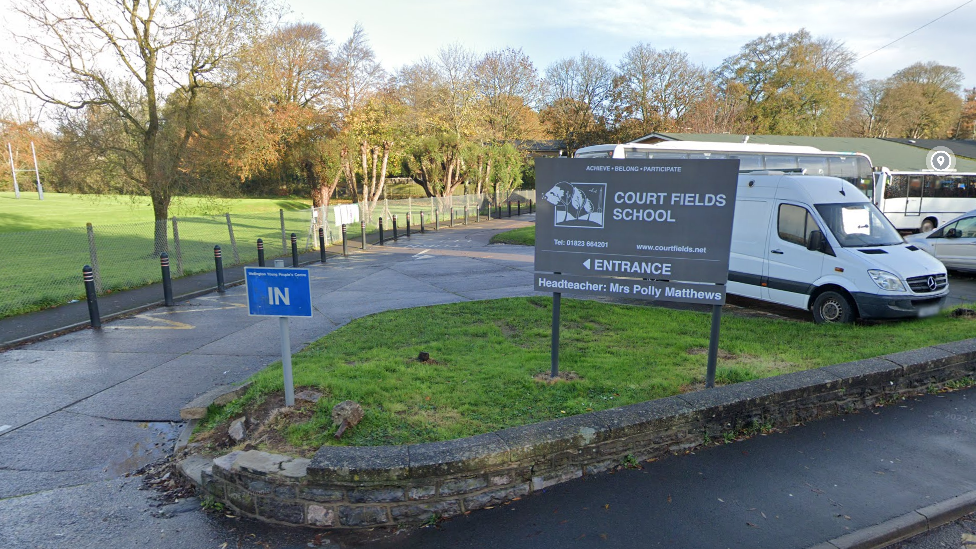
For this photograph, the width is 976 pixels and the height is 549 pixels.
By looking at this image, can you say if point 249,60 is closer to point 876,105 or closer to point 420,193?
point 420,193

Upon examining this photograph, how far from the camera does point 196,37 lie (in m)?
17.0

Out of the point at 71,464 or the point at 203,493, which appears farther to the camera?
the point at 71,464

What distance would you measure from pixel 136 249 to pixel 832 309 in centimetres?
2378

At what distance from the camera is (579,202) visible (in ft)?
18.2

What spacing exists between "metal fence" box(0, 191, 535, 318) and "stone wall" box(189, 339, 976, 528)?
32.7ft

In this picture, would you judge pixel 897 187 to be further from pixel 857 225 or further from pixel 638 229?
pixel 638 229

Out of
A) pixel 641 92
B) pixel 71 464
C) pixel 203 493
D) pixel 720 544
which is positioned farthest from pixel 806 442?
pixel 641 92

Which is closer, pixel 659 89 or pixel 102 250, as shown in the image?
pixel 102 250

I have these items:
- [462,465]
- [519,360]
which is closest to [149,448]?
[462,465]

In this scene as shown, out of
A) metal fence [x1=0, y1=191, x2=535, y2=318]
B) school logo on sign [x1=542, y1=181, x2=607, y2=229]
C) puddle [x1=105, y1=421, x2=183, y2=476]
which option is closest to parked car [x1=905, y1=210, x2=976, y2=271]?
school logo on sign [x1=542, y1=181, x2=607, y2=229]

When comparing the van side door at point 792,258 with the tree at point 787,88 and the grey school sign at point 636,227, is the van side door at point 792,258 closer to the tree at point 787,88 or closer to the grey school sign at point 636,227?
the grey school sign at point 636,227

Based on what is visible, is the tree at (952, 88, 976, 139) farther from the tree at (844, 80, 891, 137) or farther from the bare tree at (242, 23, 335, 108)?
the bare tree at (242, 23, 335, 108)

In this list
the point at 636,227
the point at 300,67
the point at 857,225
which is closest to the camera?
the point at 636,227

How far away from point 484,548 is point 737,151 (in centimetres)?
1513
